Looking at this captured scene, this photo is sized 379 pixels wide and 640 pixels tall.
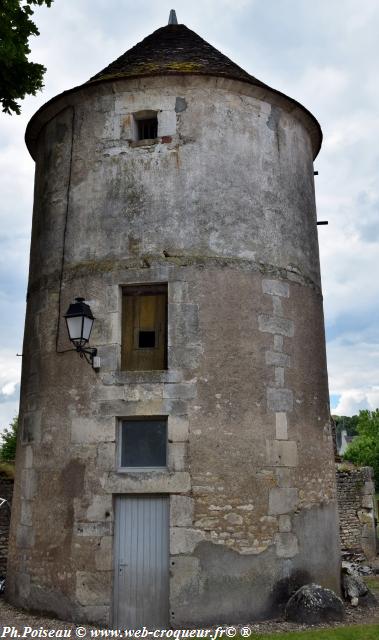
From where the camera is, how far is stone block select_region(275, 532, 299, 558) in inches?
334

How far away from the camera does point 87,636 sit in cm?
764

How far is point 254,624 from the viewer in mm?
8031

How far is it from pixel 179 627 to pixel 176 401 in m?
2.83

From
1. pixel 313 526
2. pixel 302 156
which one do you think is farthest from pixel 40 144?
pixel 313 526

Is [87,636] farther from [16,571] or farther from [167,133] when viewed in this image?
[167,133]

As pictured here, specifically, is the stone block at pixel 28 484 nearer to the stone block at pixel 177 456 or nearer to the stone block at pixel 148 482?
the stone block at pixel 148 482

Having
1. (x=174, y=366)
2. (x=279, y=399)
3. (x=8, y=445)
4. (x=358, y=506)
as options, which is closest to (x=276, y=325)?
(x=279, y=399)

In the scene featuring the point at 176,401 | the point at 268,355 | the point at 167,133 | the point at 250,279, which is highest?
the point at 167,133

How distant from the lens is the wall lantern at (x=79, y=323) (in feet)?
28.5

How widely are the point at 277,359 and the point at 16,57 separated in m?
→ 5.32

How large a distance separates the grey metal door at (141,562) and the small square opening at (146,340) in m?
2.10

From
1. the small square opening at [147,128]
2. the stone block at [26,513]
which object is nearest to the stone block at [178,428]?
the stone block at [26,513]

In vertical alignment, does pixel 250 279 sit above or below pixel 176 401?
above

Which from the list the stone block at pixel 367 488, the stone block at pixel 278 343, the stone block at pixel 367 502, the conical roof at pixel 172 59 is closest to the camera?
the stone block at pixel 278 343
